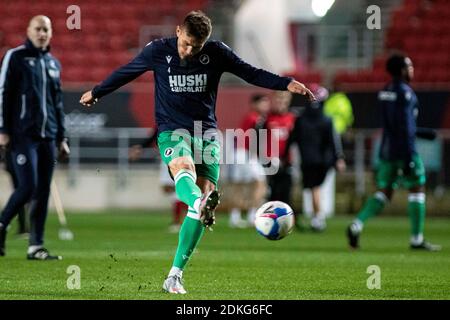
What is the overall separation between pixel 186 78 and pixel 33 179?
3193mm

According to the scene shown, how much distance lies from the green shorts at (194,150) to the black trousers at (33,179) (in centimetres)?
297

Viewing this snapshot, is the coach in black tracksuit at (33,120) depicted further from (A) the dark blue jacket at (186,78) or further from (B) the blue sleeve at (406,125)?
(B) the blue sleeve at (406,125)

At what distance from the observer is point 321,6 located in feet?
88.0

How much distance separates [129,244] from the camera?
1450cm

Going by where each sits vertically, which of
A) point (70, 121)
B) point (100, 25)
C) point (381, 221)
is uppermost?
point (100, 25)

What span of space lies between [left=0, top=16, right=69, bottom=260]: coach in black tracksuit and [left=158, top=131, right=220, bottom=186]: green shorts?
9.82ft

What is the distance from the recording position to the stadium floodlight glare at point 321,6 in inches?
1048

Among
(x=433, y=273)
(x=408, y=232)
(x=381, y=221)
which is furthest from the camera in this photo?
(x=381, y=221)

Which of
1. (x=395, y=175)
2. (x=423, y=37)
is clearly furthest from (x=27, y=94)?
(x=423, y=37)
